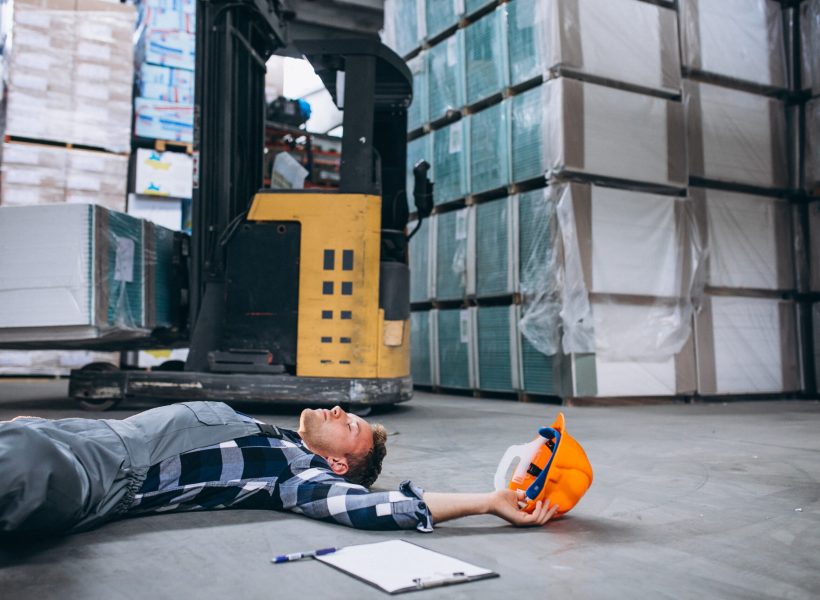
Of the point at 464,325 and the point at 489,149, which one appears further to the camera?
the point at 464,325

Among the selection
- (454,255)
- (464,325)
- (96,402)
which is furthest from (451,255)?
(96,402)

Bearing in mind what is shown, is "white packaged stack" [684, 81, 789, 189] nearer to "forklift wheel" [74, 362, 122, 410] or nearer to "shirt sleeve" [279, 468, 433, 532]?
"forklift wheel" [74, 362, 122, 410]

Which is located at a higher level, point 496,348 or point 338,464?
point 496,348

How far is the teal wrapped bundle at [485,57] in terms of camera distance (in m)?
7.06

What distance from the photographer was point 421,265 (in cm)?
809


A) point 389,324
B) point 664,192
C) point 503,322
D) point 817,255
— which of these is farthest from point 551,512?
point 817,255

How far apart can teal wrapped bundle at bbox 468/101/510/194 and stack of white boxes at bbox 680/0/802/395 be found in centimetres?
190

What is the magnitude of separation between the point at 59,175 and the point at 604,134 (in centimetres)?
576

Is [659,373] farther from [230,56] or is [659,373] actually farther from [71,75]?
[71,75]

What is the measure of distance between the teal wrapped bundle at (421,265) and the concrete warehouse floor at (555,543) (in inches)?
173

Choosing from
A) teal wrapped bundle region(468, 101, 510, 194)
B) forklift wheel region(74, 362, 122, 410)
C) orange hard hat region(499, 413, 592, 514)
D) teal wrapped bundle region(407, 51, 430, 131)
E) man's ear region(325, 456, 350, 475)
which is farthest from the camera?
teal wrapped bundle region(407, 51, 430, 131)

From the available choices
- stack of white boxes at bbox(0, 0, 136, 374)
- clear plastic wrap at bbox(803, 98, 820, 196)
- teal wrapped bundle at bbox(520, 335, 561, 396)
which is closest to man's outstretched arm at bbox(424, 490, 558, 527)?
teal wrapped bundle at bbox(520, 335, 561, 396)

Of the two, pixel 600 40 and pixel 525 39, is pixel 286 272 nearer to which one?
pixel 525 39

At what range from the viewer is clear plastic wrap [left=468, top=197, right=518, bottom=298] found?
6820 millimetres
